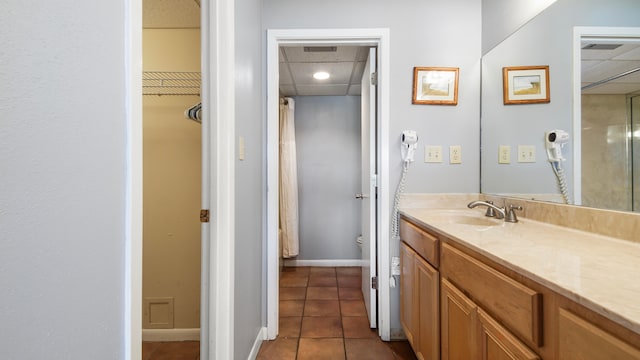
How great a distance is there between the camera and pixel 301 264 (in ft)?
11.4

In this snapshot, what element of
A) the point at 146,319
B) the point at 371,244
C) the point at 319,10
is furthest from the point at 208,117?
the point at 146,319

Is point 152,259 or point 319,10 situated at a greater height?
point 319,10

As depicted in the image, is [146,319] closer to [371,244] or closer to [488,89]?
[371,244]

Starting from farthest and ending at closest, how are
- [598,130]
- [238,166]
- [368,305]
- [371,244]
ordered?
[368,305]
[371,244]
[238,166]
[598,130]

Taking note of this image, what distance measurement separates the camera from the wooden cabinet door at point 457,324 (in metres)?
0.99

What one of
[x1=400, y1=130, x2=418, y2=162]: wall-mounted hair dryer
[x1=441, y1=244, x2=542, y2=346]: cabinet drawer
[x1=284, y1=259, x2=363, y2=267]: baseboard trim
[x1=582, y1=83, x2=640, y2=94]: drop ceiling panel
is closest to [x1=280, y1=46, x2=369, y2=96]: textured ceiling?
[x1=400, y1=130, x2=418, y2=162]: wall-mounted hair dryer

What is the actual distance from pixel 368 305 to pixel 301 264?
1.49 meters

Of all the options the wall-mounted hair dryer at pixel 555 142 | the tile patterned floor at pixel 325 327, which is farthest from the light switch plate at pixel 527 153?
the tile patterned floor at pixel 325 327

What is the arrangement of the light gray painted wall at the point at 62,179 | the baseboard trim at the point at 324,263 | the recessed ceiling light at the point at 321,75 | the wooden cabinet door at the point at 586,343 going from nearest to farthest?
1. the light gray painted wall at the point at 62,179
2. the wooden cabinet door at the point at 586,343
3. the recessed ceiling light at the point at 321,75
4. the baseboard trim at the point at 324,263

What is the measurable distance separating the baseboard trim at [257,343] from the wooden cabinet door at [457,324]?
3.50ft

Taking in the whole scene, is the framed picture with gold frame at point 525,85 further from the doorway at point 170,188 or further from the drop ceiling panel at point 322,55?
the doorway at point 170,188

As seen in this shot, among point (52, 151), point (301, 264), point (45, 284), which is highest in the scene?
point (52, 151)

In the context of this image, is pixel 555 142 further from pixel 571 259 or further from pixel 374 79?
pixel 374 79

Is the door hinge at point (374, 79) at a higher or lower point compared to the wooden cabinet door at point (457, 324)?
higher
